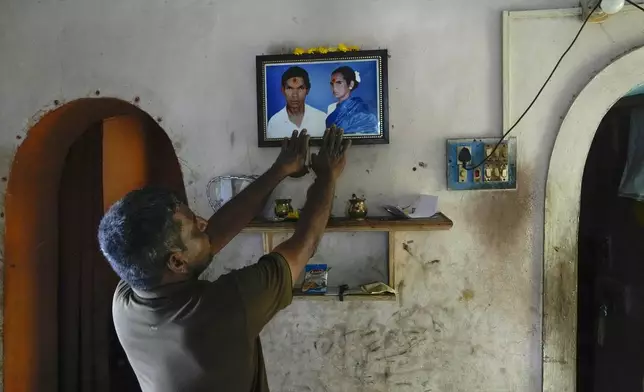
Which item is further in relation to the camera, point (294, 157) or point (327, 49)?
point (327, 49)

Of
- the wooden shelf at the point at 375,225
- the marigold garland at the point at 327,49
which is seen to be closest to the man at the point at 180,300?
the wooden shelf at the point at 375,225

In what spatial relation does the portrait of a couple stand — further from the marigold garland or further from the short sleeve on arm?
the short sleeve on arm

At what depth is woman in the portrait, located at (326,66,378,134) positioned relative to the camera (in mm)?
1610

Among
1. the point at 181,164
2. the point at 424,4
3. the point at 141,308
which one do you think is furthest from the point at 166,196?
the point at 424,4

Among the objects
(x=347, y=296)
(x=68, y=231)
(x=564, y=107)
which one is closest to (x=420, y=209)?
(x=347, y=296)

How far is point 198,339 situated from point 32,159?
4.15 feet

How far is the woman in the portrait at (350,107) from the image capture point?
5.28 feet

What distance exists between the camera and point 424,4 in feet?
5.31

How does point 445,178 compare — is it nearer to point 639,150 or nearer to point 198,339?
point 639,150

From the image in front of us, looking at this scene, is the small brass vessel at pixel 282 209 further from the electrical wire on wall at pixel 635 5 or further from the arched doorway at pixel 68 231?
the electrical wire on wall at pixel 635 5

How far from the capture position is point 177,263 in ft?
3.28

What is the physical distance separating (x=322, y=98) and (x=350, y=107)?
0.10m

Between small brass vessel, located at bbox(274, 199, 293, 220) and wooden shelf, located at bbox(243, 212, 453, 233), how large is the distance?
0.13 feet

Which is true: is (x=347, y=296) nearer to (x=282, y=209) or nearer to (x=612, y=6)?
(x=282, y=209)
